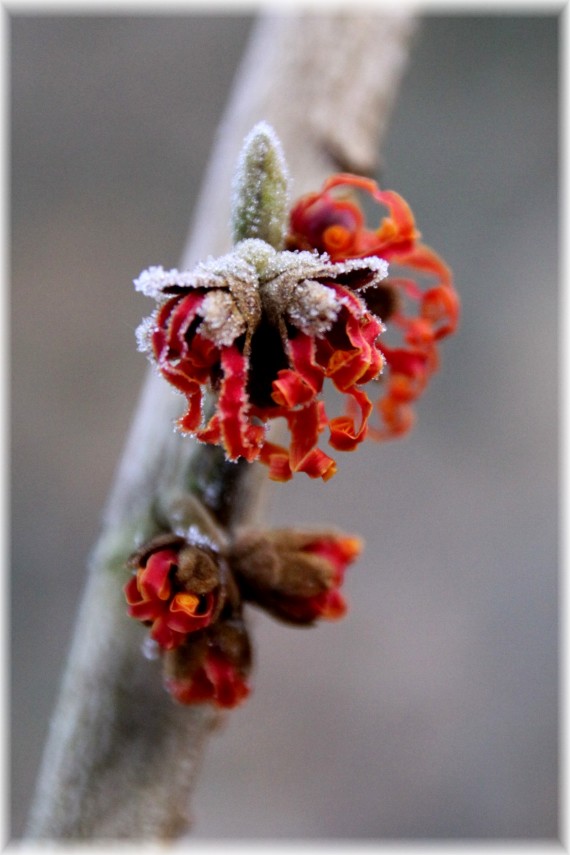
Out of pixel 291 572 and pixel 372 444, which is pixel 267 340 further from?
pixel 372 444

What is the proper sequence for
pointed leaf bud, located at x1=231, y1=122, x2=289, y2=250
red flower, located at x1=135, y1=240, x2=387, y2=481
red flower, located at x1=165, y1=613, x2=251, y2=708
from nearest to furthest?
red flower, located at x1=135, y1=240, x2=387, y2=481 < pointed leaf bud, located at x1=231, y1=122, x2=289, y2=250 < red flower, located at x1=165, y1=613, x2=251, y2=708

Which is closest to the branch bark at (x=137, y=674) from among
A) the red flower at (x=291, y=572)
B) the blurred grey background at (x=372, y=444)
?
the red flower at (x=291, y=572)

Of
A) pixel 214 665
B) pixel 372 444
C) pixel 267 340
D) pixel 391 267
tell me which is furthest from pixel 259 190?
pixel 372 444

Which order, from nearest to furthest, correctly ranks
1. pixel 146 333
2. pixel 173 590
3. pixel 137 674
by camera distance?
pixel 146 333
pixel 173 590
pixel 137 674

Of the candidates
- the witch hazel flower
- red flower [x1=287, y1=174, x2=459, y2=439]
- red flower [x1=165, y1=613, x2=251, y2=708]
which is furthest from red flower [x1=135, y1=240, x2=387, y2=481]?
red flower [x1=165, y1=613, x2=251, y2=708]

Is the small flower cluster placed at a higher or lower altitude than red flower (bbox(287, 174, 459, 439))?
lower

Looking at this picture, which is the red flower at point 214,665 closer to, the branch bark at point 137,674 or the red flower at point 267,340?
the branch bark at point 137,674

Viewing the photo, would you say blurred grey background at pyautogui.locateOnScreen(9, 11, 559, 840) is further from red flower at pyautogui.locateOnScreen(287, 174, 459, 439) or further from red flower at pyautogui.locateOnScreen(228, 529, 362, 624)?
red flower at pyautogui.locateOnScreen(228, 529, 362, 624)
